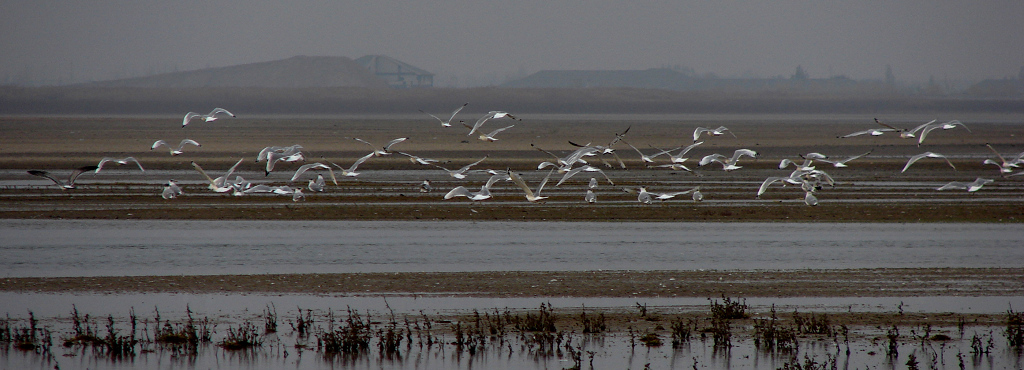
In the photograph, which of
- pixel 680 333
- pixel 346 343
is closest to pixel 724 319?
pixel 680 333

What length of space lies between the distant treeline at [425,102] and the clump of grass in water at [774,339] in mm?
108030

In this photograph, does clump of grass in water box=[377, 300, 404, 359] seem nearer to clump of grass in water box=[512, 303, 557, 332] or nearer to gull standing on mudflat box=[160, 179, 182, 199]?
clump of grass in water box=[512, 303, 557, 332]

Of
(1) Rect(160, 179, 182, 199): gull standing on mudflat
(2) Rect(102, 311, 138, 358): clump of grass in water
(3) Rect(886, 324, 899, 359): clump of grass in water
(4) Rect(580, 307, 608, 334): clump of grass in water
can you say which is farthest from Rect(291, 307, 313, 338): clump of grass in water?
(1) Rect(160, 179, 182, 199): gull standing on mudflat

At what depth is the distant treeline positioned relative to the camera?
120m

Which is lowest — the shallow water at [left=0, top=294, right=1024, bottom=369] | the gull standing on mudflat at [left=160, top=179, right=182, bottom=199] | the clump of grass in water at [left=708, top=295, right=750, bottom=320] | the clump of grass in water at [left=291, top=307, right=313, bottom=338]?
the shallow water at [left=0, top=294, right=1024, bottom=369]

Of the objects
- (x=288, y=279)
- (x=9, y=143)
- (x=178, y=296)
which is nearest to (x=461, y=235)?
(x=288, y=279)

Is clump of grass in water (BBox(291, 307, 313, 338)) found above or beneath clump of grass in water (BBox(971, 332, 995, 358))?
above

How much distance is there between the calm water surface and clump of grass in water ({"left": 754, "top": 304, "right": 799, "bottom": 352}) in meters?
5.37

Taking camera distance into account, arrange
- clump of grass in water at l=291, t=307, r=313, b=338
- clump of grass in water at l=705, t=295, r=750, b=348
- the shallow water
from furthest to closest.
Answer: clump of grass in water at l=291, t=307, r=313, b=338
clump of grass in water at l=705, t=295, r=750, b=348
the shallow water

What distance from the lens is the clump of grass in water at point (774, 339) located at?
469 inches

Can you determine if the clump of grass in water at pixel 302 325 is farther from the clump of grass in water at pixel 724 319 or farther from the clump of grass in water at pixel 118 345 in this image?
the clump of grass in water at pixel 724 319

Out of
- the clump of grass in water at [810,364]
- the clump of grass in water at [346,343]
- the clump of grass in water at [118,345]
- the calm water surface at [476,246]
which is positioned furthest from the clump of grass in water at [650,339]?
the clump of grass in water at [118,345]

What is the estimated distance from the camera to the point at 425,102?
129 metres

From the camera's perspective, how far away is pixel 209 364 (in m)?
11.5
